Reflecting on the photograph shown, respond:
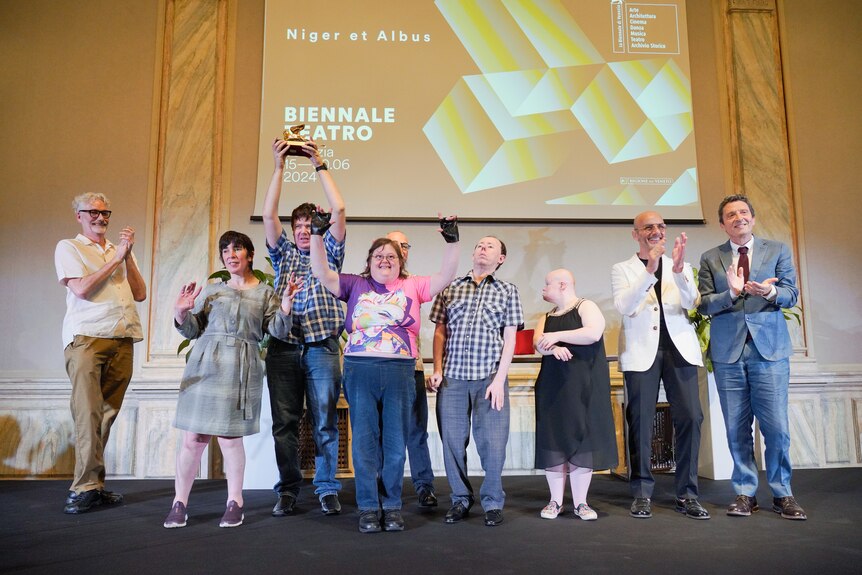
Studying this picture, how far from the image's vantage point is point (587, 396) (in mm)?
3104

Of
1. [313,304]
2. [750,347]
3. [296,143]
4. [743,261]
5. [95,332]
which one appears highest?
[296,143]

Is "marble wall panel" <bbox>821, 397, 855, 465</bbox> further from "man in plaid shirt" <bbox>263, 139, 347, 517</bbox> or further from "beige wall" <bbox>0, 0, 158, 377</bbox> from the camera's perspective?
"beige wall" <bbox>0, 0, 158, 377</bbox>

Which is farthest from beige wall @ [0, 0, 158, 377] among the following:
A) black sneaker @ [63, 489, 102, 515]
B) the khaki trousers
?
black sneaker @ [63, 489, 102, 515]

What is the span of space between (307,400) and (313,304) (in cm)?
48

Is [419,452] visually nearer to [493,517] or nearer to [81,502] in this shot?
[493,517]

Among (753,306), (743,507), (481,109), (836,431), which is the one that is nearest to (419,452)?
(743,507)

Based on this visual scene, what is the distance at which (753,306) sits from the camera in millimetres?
3162

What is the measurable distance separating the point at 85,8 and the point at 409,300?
4175 millimetres

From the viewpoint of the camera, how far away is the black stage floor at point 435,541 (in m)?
2.29

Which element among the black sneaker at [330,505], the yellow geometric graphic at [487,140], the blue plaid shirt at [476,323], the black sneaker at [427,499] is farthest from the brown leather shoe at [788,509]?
the yellow geometric graphic at [487,140]

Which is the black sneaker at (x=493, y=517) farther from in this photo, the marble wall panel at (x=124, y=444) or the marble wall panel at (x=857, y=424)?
the marble wall panel at (x=857, y=424)

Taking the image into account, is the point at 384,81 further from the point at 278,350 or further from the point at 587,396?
the point at 587,396

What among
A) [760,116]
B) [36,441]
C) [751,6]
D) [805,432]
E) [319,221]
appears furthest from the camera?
[751,6]

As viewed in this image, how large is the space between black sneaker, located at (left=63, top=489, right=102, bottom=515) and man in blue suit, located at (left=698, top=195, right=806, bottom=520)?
3095mm
